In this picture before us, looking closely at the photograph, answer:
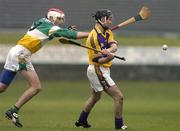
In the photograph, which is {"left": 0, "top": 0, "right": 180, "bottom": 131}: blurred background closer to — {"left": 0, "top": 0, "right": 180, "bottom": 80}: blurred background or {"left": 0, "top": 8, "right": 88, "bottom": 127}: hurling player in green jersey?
{"left": 0, "top": 0, "right": 180, "bottom": 80}: blurred background

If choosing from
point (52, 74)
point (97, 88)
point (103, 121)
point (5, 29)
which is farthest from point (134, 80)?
point (97, 88)

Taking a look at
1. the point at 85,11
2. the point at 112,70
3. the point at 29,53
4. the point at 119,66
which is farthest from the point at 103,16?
the point at 85,11

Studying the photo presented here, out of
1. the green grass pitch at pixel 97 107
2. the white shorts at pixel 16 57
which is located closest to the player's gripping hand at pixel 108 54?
the green grass pitch at pixel 97 107

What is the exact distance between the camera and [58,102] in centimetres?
2362

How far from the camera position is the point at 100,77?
1394 cm

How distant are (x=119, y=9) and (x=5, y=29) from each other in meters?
5.46

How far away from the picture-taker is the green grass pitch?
14758mm

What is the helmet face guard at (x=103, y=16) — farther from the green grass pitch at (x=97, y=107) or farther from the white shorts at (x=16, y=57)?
the green grass pitch at (x=97, y=107)

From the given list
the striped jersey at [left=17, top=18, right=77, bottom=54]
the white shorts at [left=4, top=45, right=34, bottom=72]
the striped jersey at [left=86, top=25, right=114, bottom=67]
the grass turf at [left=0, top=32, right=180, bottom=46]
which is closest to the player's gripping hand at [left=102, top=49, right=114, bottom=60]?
the striped jersey at [left=86, top=25, right=114, bottom=67]

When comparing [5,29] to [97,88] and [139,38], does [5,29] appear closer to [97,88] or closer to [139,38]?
[139,38]

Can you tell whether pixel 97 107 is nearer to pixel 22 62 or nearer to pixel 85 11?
pixel 22 62

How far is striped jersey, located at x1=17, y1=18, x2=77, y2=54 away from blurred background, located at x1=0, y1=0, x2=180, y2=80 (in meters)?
15.2

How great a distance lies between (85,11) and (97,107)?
599 inches

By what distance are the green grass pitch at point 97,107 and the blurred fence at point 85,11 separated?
23.1 feet
